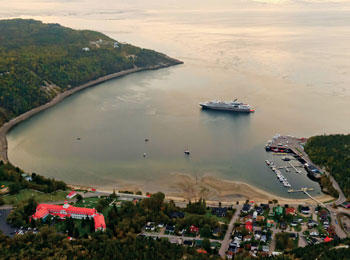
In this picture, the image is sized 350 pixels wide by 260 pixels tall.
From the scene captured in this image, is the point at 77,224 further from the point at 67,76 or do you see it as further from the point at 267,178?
the point at 67,76

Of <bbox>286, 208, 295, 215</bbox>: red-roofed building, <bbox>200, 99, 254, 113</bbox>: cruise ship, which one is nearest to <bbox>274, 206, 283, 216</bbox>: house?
<bbox>286, 208, 295, 215</bbox>: red-roofed building

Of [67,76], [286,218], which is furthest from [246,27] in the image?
[286,218]

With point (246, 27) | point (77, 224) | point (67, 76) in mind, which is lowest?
point (77, 224)

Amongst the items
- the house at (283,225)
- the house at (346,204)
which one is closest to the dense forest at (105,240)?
the house at (283,225)

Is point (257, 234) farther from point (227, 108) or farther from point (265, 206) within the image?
point (227, 108)

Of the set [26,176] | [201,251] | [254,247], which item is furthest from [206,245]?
[26,176]

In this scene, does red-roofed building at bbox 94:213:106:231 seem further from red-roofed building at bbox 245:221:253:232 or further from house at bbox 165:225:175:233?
red-roofed building at bbox 245:221:253:232
